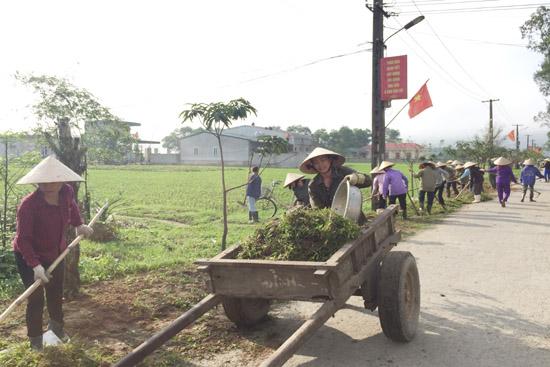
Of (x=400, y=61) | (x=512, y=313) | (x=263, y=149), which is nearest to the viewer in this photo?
(x=512, y=313)

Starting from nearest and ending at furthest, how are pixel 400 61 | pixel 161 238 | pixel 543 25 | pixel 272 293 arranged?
pixel 272 293 < pixel 161 238 < pixel 400 61 < pixel 543 25

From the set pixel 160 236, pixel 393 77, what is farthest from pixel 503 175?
pixel 160 236

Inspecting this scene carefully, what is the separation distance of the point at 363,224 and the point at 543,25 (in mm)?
22232

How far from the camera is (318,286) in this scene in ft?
11.3

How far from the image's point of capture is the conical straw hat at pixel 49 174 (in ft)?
12.8

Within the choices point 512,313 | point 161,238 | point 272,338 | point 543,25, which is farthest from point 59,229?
point 543,25

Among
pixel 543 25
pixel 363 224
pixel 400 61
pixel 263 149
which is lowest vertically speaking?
pixel 363 224

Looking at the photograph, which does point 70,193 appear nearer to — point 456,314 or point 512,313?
point 456,314

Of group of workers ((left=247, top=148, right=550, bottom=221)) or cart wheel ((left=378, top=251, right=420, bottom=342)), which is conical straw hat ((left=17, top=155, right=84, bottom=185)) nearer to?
group of workers ((left=247, top=148, right=550, bottom=221))

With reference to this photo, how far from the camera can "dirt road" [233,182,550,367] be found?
3912 millimetres

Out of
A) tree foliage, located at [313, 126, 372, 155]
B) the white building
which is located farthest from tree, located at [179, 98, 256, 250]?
tree foliage, located at [313, 126, 372, 155]

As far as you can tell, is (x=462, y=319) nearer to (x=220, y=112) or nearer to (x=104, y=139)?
(x=220, y=112)

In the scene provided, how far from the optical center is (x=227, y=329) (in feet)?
15.0

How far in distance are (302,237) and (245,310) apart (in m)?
1.06
